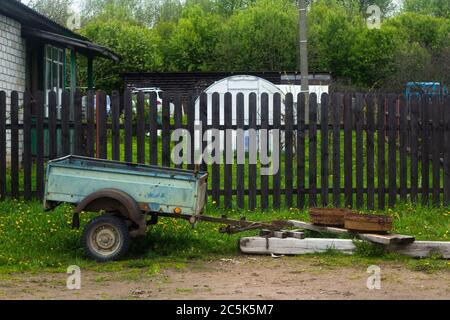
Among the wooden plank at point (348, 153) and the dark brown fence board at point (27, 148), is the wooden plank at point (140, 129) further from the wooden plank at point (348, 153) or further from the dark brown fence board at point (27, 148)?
the wooden plank at point (348, 153)

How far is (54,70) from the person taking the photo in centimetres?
2162

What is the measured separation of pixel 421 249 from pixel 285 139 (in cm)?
404

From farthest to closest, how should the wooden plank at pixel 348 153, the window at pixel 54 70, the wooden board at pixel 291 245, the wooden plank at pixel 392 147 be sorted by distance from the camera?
1. the window at pixel 54 70
2. the wooden plank at pixel 392 147
3. the wooden plank at pixel 348 153
4. the wooden board at pixel 291 245

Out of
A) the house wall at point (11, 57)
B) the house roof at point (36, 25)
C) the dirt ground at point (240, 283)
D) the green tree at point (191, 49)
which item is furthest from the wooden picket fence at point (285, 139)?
the green tree at point (191, 49)

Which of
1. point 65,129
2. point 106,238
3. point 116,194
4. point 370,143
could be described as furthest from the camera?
point 370,143

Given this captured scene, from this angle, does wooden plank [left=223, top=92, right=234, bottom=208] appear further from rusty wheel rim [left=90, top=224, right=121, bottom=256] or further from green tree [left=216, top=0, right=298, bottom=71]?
green tree [left=216, top=0, right=298, bottom=71]

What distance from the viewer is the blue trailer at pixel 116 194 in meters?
9.12

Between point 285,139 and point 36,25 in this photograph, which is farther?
point 36,25

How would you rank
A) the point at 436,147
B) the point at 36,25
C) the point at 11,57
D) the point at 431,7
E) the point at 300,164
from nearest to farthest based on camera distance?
the point at 300,164 < the point at 436,147 < the point at 11,57 < the point at 36,25 < the point at 431,7

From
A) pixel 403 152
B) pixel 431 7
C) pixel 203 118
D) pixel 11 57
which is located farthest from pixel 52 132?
pixel 431 7

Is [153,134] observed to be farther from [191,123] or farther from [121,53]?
[121,53]

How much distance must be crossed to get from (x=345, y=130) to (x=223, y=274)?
5196 millimetres

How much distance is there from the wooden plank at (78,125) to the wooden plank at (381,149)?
498cm
